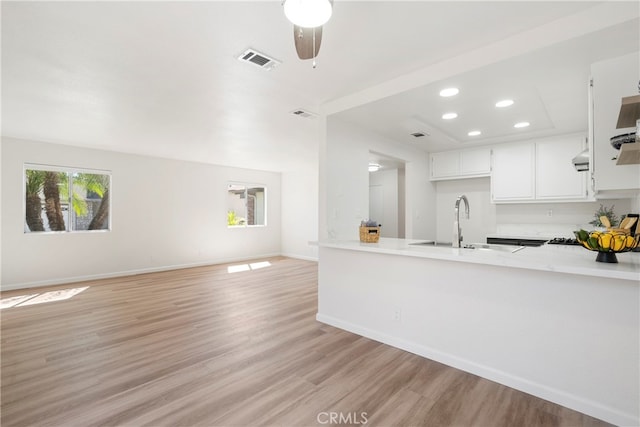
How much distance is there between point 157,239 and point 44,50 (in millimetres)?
4804

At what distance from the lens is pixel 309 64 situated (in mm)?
2547

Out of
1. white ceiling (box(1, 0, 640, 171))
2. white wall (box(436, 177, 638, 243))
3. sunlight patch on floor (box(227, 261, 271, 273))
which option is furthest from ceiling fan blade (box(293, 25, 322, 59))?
sunlight patch on floor (box(227, 261, 271, 273))

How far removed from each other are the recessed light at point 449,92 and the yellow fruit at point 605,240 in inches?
64.0

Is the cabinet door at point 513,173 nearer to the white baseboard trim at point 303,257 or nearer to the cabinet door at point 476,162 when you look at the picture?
the cabinet door at point 476,162

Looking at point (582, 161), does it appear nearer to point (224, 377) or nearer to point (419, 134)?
point (419, 134)

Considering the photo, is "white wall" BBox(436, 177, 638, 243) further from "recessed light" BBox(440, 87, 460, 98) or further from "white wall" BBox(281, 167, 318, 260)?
"white wall" BBox(281, 167, 318, 260)

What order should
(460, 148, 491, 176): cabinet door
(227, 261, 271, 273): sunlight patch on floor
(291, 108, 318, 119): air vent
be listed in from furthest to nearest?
(227, 261, 271, 273): sunlight patch on floor < (460, 148, 491, 176): cabinet door < (291, 108, 318, 119): air vent

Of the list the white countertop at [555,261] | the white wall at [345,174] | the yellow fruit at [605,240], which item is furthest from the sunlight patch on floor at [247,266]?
the yellow fruit at [605,240]

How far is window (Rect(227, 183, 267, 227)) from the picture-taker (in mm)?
7980

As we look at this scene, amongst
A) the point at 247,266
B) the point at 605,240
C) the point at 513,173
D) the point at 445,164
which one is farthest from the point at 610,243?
the point at 247,266

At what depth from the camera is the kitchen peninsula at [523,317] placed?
1747mm

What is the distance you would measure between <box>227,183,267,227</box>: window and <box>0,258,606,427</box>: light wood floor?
436 cm

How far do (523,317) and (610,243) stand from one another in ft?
2.30

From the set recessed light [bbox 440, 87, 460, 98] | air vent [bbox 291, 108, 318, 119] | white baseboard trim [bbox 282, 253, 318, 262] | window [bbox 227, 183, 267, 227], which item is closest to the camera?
recessed light [bbox 440, 87, 460, 98]
